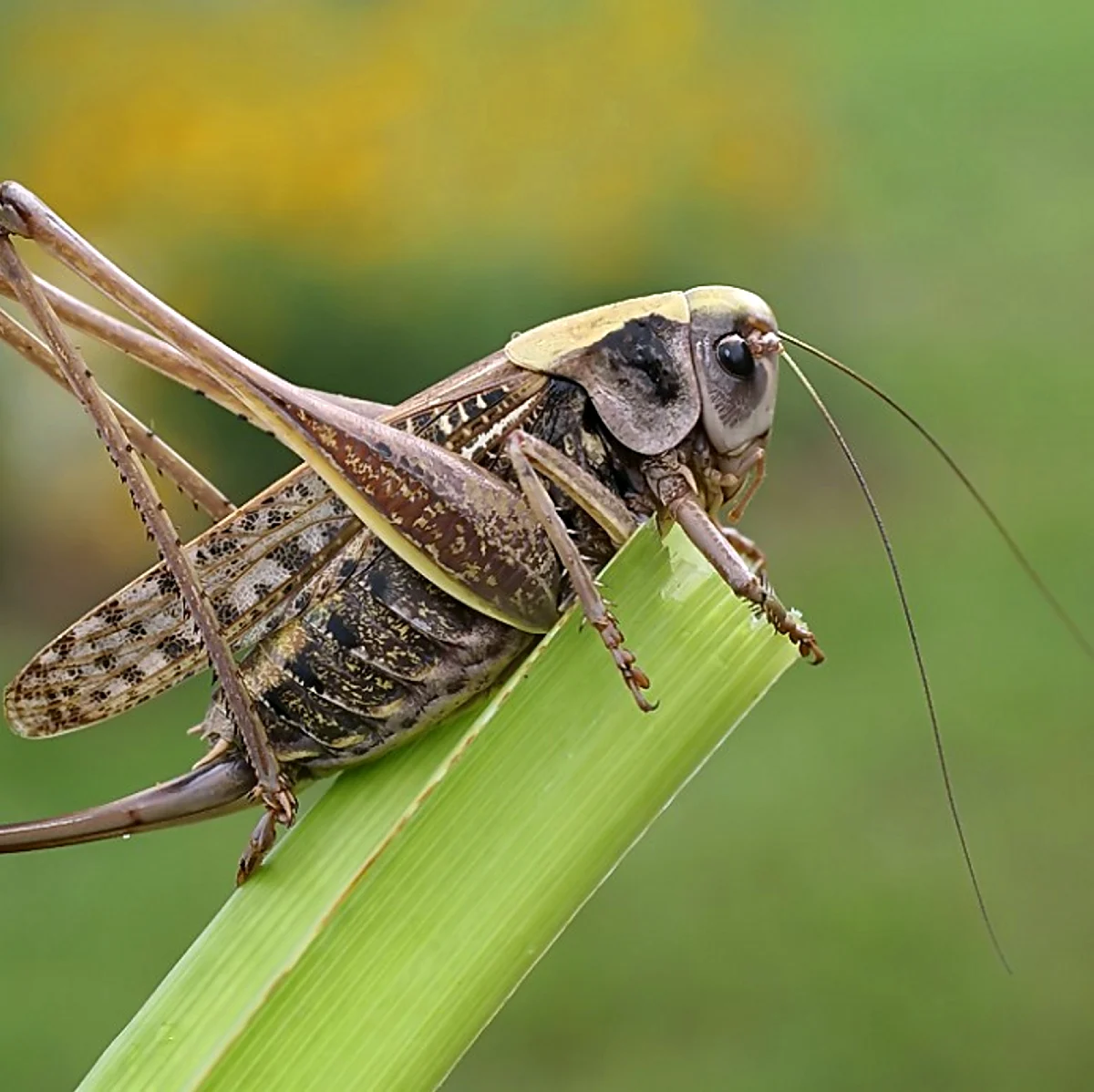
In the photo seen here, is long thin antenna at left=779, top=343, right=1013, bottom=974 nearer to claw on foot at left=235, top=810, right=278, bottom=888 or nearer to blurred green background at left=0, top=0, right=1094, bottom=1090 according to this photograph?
claw on foot at left=235, top=810, right=278, bottom=888

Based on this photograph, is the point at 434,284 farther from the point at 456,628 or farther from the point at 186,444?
the point at 456,628

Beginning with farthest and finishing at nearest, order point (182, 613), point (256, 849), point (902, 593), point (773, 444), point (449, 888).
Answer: point (773, 444) → point (182, 613) → point (902, 593) → point (256, 849) → point (449, 888)

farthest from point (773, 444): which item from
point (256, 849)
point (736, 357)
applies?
point (256, 849)

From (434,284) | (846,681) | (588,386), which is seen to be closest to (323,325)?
(434,284)

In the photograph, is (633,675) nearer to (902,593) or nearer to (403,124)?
(902,593)

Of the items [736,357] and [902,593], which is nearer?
[902,593]

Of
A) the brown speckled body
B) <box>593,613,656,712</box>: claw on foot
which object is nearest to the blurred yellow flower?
the brown speckled body
